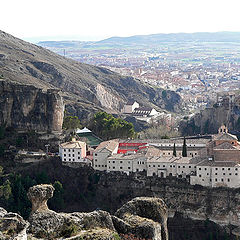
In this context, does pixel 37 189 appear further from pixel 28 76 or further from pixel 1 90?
pixel 28 76

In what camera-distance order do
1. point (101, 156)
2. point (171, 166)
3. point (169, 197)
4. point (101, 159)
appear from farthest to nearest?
point (101, 159) → point (101, 156) → point (171, 166) → point (169, 197)

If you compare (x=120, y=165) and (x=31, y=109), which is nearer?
(x=120, y=165)

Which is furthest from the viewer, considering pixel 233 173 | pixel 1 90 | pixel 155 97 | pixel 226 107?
pixel 155 97

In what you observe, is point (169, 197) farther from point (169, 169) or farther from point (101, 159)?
point (101, 159)

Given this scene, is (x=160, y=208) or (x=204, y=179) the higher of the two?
(x=160, y=208)

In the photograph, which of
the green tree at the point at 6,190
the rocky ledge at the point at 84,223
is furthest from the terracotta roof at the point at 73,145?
the rocky ledge at the point at 84,223

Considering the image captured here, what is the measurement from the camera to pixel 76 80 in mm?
114438

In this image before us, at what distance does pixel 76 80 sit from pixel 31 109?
54.8 metres

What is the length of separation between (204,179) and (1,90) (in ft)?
94.1

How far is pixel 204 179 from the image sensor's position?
45.9 m

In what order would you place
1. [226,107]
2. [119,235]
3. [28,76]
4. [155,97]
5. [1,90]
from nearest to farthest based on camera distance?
1. [119,235]
2. [1,90]
3. [226,107]
4. [28,76]
5. [155,97]

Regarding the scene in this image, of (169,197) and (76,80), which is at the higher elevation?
(76,80)

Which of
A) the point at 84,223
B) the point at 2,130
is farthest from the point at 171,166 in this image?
the point at 84,223

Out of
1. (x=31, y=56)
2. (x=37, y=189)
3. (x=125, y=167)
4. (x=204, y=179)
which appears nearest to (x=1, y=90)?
(x=125, y=167)
